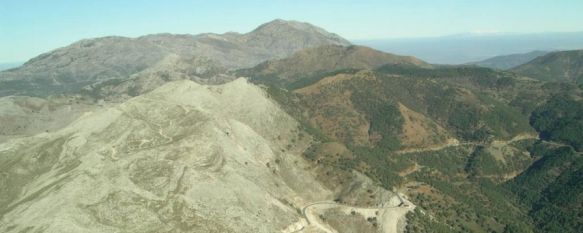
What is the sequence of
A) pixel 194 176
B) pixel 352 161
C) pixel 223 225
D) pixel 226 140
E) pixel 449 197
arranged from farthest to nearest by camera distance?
1. pixel 352 161
2. pixel 449 197
3. pixel 226 140
4. pixel 194 176
5. pixel 223 225

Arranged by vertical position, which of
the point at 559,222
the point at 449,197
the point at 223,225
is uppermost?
the point at 223,225

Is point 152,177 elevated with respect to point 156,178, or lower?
elevated

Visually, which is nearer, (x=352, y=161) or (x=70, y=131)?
(x=70, y=131)

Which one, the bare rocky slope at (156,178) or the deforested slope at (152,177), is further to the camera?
the bare rocky slope at (156,178)

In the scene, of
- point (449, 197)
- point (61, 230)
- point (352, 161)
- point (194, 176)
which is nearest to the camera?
point (61, 230)

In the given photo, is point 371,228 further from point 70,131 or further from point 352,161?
point 70,131

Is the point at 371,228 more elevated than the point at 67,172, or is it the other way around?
the point at 67,172

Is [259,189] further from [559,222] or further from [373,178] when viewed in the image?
[559,222]

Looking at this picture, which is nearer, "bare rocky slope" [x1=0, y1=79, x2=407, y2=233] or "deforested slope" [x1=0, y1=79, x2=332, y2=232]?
"deforested slope" [x1=0, y1=79, x2=332, y2=232]

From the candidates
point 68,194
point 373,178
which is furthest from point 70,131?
point 373,178

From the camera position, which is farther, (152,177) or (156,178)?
(152,177)
